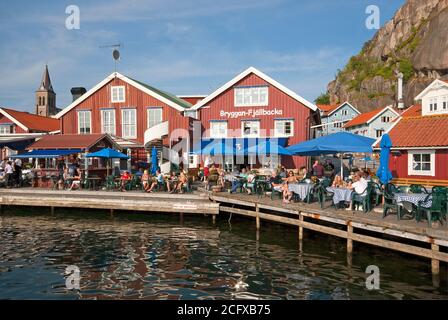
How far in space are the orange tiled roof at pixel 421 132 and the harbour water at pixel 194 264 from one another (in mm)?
8435

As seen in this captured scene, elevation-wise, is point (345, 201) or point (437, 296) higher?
point (345, 201)

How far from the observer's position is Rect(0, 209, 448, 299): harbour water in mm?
9438

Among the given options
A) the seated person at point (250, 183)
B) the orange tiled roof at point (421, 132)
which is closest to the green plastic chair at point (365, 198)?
the seated person at point (250, 183)

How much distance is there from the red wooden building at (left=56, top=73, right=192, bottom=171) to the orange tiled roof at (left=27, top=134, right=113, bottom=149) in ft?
17.5

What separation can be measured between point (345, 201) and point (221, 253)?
4.81 m

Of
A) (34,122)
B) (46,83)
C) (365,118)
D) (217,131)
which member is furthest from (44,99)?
(217,131)

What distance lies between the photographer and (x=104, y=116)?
3225 cm

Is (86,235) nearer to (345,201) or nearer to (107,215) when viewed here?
(107,215)

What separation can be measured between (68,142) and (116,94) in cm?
853

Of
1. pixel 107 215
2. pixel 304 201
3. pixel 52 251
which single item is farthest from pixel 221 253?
pixel 107 215

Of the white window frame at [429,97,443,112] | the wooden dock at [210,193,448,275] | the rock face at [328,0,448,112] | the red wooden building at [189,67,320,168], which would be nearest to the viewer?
the wooden dock at [210,193,448,275]

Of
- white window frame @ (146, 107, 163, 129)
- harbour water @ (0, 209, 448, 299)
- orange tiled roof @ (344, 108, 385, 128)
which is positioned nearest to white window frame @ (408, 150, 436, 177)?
harbour water @ (0, 209, 448, 299)

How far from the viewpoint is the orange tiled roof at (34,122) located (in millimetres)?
38812

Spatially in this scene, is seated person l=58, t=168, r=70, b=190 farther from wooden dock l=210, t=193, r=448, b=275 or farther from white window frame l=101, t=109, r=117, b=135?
white window frame l=101, t=109, r=117, b=135
